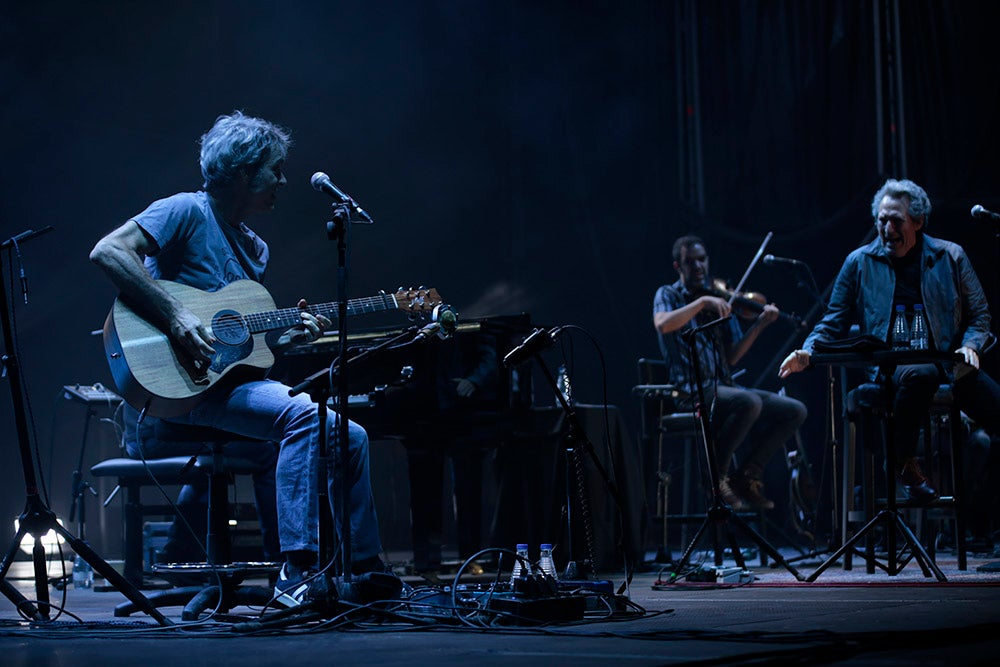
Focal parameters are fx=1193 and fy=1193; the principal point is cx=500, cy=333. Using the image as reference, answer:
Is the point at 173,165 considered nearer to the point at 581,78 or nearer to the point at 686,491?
the point at 581,78

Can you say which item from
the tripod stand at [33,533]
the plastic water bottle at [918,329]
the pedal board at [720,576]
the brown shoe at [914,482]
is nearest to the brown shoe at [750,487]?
the brown shoe at [914,482]

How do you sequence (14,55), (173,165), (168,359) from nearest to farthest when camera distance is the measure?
(168,359)
(14,55)
(173,165)

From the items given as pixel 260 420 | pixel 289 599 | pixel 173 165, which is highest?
pixel 173 165

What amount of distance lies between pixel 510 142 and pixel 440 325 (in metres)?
5.75

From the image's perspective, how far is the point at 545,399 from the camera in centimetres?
886

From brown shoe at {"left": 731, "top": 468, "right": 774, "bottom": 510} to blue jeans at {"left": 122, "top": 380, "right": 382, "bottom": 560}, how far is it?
3.29 m

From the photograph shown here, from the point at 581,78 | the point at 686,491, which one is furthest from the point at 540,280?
the point at 686,491

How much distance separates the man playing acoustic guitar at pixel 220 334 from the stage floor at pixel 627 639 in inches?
22.8

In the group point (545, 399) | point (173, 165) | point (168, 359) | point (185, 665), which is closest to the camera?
point (185, 665)

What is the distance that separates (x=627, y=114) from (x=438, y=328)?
567 centimetres

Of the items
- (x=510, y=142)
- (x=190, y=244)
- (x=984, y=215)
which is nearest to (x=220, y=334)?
(x=190, y=244)

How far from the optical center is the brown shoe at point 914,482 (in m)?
5.14

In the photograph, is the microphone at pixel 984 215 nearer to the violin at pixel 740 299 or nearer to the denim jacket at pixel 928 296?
the denim jacket at pixel 928 296

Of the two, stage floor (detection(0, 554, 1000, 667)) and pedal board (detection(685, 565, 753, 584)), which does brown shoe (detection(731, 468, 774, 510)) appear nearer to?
pedal board (detection(685, 565, 753, 584))
